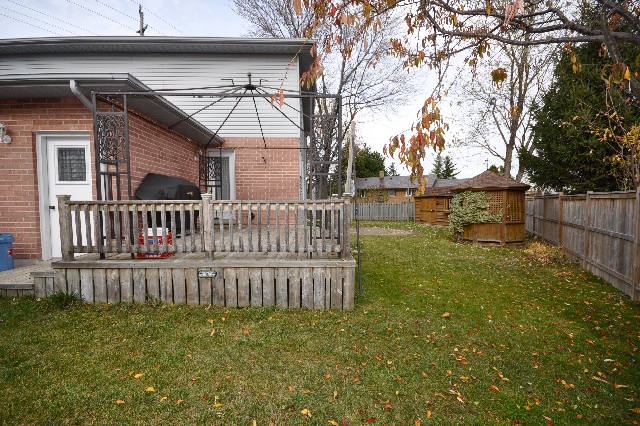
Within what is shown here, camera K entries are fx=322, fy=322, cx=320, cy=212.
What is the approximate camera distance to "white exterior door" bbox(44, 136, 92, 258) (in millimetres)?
6023

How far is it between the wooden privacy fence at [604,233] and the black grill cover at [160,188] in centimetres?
843

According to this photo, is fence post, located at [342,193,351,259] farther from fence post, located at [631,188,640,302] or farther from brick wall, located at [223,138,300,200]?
brick wall, located at [223,138,300,200]

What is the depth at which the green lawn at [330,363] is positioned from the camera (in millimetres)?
2588

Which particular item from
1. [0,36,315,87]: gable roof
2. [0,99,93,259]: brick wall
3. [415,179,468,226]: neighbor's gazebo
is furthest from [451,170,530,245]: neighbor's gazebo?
[0,99,93,259]: brick wall

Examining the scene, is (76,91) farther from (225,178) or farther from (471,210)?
(471,210)

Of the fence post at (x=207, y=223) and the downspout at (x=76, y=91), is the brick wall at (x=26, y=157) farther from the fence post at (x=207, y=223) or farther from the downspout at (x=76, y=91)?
the fence post at (x=207, y=223)

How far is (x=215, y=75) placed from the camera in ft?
33.6

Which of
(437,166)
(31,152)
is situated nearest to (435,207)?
(31,152)

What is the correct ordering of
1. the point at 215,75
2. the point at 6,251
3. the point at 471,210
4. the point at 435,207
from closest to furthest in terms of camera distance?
the point at 6,251
the point at 215,75
the point at 471,210
the point at 435,207

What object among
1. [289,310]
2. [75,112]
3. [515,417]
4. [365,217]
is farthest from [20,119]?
[365,217]

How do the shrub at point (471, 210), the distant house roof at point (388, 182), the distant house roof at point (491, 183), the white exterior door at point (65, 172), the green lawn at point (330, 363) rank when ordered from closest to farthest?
the green lawn at point (330, 363), the white exterior door at point (65, 172), the distant house roof at point (491, 183), the shrub at point (471, 210), the distant house roof at point (388, 182)

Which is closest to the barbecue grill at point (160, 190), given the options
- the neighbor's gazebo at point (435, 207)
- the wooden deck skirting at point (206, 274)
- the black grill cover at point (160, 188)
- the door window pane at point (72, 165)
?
the black grill cover at point (160, 188)

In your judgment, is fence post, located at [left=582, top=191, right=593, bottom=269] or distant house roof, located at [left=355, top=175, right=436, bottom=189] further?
distant house roof, located at [left=355, top=175, right=436, bottom=189]

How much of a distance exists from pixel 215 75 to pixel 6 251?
717 centimetres
